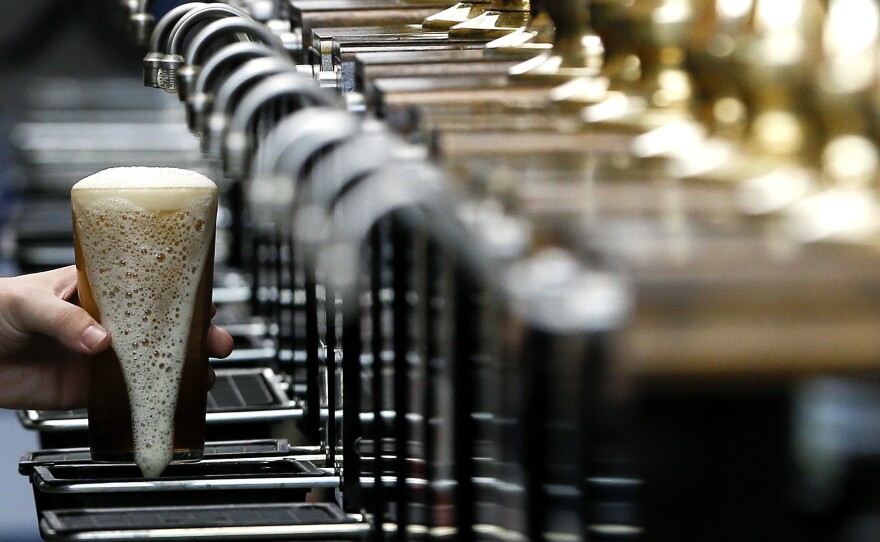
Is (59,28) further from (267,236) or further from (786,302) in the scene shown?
(786,302)

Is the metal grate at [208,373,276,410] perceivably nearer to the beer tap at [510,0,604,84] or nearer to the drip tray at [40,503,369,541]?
the drip tray at [40,503,369,541]

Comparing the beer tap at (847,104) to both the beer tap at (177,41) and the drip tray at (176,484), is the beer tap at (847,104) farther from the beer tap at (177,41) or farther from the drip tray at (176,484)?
the beer tap at (177,41)

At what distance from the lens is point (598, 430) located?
2.53ft

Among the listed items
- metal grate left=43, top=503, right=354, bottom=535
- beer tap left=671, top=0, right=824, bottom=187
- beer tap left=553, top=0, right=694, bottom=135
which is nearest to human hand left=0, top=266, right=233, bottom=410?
metal grate left=43, top=503, right=354, bottom=535

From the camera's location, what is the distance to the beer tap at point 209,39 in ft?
4.46

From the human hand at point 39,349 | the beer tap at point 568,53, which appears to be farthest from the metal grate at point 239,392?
the beer tap at point 568,53

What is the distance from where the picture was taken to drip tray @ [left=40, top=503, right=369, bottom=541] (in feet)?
3.87

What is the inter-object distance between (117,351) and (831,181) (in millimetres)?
702

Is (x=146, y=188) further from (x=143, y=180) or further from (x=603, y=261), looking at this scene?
(x=603, y=261)

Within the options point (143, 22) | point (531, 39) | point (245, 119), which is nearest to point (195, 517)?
point (245, 119)

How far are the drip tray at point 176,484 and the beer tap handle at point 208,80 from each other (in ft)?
0.92

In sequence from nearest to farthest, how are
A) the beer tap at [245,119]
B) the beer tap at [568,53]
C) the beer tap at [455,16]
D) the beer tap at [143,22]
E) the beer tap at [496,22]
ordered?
the beer tap at [245,119] < the beer tap at [568,53] < the beer tap at [496,22] < the beer tap at [455,16] < the beer tap at [143,22]

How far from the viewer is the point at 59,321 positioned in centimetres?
136

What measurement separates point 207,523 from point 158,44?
56 cm
